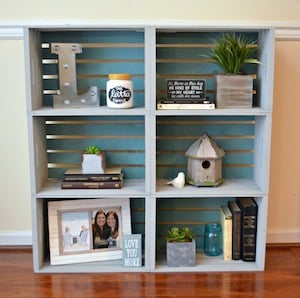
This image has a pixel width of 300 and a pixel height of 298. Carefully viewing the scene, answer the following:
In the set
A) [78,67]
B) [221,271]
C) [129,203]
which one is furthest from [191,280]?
[78,67]

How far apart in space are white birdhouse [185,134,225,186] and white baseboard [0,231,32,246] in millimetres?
877

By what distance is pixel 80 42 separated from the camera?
205 centimetres

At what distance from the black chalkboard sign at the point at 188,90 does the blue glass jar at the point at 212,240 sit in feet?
2.03

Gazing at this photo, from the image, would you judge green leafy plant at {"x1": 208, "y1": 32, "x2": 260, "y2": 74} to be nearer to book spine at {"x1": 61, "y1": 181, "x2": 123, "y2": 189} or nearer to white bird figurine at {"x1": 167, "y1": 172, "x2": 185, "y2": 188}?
white bird figurine at {"x1": 167, "y1": 172, "x2": 185, "y2": 188}

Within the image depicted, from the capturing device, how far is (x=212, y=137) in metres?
2.13

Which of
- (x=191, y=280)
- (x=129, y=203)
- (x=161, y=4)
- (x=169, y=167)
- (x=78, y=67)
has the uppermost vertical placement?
(x=161, y=4)

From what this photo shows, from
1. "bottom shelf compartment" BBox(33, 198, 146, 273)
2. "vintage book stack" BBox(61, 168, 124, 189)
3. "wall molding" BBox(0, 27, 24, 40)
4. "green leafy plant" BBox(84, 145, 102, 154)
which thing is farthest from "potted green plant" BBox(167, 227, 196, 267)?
"wall molding" BBox(0, 27, 24, 40)

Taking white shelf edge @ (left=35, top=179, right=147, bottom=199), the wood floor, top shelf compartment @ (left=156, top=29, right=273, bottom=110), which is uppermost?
top shelf compartment @ (left=156, top=29, right=273, bottom=110)

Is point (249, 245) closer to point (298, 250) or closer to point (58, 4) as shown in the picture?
point (298, 250)

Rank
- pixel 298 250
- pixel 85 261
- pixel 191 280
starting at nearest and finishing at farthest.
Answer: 1. pixel 191 280
2. pixel 85 261
3. pixel 298 250

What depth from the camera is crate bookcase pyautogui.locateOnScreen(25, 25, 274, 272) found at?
1.89 metres

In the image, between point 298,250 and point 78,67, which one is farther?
point 298,250

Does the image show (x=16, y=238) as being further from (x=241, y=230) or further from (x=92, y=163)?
(x=241, y=230)

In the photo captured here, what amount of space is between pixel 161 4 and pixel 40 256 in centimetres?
125
